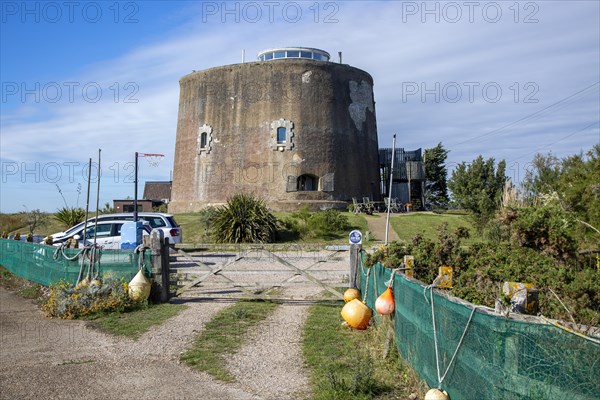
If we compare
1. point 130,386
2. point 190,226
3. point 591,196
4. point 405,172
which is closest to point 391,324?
point 130,386

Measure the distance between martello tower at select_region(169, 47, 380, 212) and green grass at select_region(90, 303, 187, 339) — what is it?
25984mm

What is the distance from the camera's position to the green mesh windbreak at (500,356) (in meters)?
3.42

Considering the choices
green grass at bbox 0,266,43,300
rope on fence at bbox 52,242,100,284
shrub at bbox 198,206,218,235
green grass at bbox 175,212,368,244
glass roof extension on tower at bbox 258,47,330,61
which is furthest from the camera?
glass roof extension on tower at bbox 258,47,330,61

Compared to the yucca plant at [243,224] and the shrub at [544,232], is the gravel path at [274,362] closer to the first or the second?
the shrub at [544,232]

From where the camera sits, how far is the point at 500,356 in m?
4.11

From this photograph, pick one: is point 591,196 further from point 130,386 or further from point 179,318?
point 130,386

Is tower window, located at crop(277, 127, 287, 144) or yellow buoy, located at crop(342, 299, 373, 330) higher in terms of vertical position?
tower window, located at crop(277, 127, 287, 144)

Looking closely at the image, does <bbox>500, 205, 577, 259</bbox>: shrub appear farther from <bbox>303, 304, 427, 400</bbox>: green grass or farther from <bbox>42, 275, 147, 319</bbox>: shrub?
<bbox>42, 275, 147, 319</bbox>: shrub

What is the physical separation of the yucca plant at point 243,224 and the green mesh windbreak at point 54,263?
32.6ft

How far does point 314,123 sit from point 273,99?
3176 millimetres

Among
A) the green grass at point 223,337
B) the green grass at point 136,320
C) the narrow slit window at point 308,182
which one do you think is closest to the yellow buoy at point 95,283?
the green grass at point 136,320

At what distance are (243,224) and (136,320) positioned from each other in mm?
16167

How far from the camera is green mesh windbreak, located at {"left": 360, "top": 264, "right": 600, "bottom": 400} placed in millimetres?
3422

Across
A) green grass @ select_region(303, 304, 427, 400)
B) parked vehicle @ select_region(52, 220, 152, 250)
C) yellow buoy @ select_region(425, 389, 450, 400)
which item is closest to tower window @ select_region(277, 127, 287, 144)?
parked vehicle @ select_region(52, 220, 152, 250)
